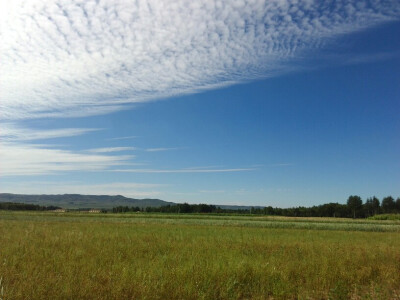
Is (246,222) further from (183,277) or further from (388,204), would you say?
(388,204)

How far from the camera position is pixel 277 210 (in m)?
151

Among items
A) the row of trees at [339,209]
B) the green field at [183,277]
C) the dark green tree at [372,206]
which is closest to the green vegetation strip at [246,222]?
the green field at [183,277]

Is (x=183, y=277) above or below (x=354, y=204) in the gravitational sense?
below

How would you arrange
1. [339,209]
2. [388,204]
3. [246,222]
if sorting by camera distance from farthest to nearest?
[388,204], [339,209], [246,222]

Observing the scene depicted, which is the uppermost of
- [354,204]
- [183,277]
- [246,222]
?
[354,204]

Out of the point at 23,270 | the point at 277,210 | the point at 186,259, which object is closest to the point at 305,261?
the point at 186,259

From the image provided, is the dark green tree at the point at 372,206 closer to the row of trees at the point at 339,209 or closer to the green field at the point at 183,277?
the row of trees at the point at 339,209

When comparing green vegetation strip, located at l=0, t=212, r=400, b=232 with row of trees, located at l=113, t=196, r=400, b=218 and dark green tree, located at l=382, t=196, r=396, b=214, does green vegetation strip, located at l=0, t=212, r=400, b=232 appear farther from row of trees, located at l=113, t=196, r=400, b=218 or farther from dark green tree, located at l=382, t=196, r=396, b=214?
dark green tree, located at l=382, t=196, r=396, b=214

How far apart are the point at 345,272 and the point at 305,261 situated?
168 cm

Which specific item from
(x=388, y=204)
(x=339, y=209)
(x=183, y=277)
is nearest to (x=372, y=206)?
(x=388, y=204)

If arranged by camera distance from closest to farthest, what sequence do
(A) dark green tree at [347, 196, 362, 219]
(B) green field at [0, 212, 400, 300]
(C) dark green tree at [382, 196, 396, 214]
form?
1. (B) green field at [0, 212, 400, 300]
2. (A) dark green tree at [347, 196, 362, 219]
3. (C) dark green tree at [382, 196, 396, 214]

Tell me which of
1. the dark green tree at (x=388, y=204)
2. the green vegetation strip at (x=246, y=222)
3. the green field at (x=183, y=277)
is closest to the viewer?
the green field at (x=183, y=277)

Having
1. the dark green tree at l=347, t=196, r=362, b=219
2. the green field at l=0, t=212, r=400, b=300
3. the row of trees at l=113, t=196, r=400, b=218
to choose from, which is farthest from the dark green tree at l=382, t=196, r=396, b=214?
the green field at l=0, t=212, r=400, b=300

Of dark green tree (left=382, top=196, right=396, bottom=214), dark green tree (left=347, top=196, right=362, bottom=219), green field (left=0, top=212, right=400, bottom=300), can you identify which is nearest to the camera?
green field (left=0, top=212, right=400, bottom=300)
